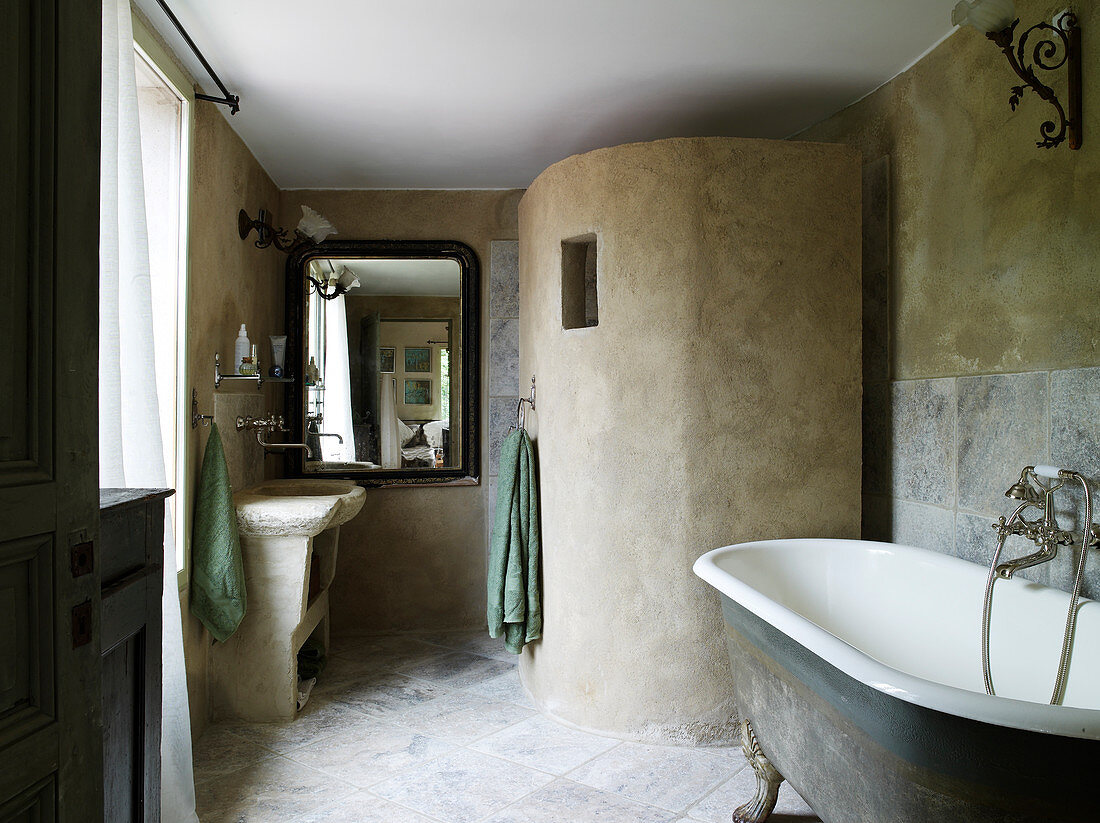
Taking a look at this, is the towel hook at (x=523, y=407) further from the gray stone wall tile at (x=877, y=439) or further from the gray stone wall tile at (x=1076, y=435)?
the gray stone wall tile at (x=1076, y=435)

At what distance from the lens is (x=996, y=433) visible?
229 cm

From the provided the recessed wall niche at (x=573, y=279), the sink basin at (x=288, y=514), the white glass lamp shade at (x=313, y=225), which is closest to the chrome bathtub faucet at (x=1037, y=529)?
the recessed wall niche at (x=573, y=279)

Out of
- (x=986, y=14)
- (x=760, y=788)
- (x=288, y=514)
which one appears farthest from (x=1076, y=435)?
(x=288, y=514)

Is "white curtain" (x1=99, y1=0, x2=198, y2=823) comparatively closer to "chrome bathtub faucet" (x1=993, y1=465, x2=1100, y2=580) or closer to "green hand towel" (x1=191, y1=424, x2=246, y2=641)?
"green hand towel" (x1=191, y1=424, x2=246, y2=641)

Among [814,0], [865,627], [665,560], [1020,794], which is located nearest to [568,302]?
[665,560]

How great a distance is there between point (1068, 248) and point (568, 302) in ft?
5.17

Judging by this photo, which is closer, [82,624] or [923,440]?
[82,624]

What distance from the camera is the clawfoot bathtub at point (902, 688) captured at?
4.09 feet

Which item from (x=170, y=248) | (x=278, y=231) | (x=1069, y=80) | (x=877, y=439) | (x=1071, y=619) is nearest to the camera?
(x=1071, y=619)

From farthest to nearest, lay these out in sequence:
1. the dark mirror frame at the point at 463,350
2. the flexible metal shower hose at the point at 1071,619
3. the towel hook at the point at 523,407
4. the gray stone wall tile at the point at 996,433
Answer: the dark mirror frame at the point at 463,350, the towel hook at the point at 523,407, the gray stone wall tile at the point at 996,433, the flexible metal shower hose at the point at 1071,619

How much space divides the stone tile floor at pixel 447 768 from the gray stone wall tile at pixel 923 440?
106 centimetres

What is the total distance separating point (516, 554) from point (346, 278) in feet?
5.99

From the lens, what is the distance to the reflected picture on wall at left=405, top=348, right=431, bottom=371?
161 inches

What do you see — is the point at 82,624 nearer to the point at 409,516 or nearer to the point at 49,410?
the point at 49,410
